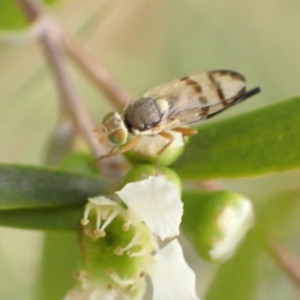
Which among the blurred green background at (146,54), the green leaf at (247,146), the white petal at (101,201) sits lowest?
the blurred green background at (146,54)

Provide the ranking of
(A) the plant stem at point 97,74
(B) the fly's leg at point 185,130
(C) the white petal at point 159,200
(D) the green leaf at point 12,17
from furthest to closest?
(D) the green leaf at point 12,17
(A) the plant stem at point 97,74
(B) the fly's leg at point 185,130
(C) the white petal at point 159,200

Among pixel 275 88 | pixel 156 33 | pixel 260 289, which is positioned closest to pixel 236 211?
pixel 260 289

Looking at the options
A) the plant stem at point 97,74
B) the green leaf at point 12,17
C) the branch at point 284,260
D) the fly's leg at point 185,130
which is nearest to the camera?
the fly's leg at point 185,130

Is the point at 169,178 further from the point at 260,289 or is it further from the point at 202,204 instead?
the point at 260,289

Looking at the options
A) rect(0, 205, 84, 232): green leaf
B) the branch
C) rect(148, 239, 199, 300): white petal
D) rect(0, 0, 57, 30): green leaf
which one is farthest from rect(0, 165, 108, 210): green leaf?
rect(0, 0, 57, 30): green leaf

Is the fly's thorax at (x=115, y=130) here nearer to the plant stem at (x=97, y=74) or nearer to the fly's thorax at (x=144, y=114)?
the fly's thorax at (x=144, y=114)

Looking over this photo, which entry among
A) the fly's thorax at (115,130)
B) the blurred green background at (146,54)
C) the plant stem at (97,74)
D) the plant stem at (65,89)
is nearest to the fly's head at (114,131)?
the fly's thorax at (115,130)

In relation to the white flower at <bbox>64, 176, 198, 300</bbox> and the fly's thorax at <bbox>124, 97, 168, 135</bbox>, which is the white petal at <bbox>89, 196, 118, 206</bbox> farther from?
the fly's thorax at <bbox>124, 97, 168, 135</bbox>

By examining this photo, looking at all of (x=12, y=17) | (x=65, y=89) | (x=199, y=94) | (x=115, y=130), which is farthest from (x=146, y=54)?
(x=115, y=130)
